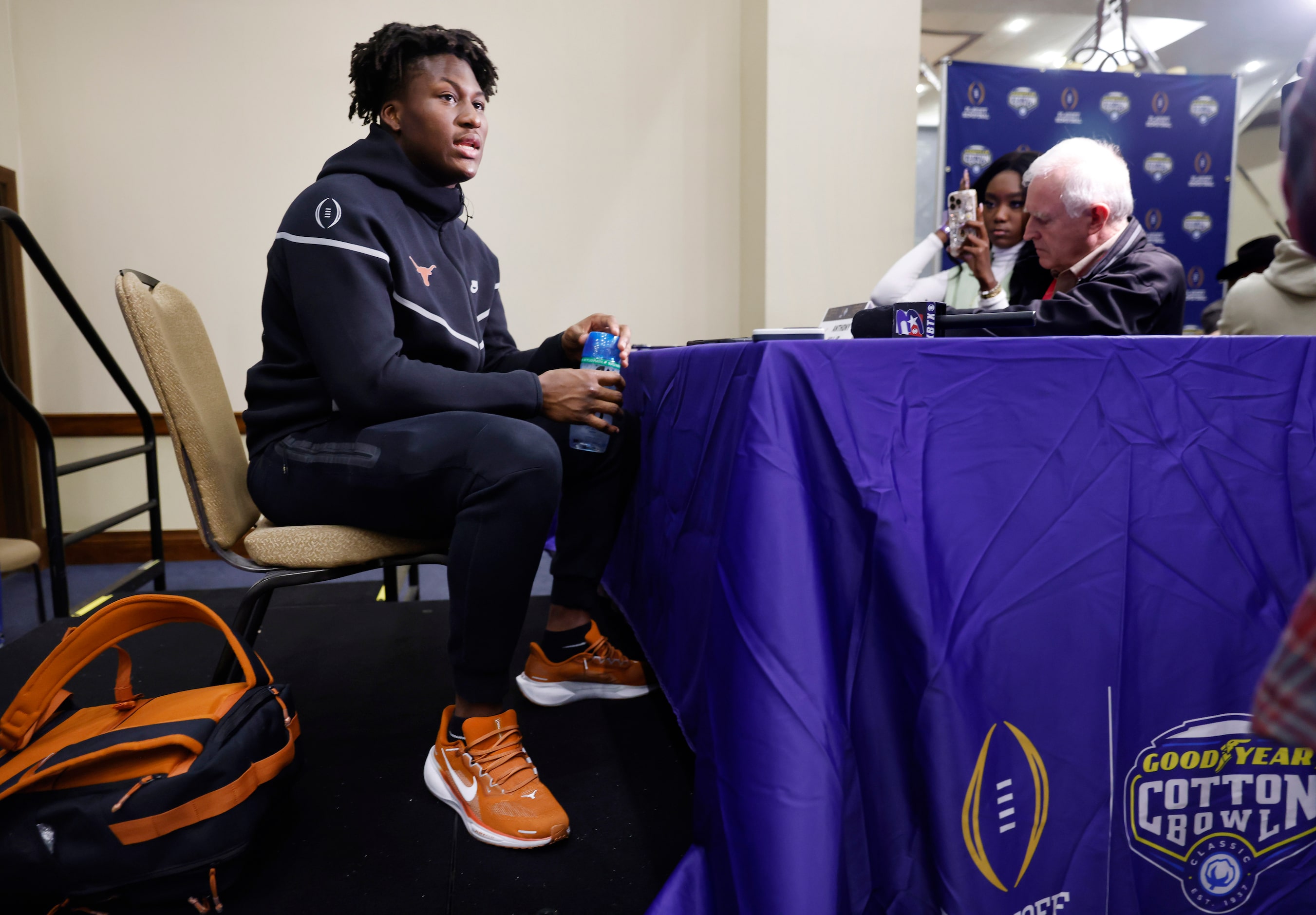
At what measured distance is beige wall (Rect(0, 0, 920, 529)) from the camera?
9.58 ft

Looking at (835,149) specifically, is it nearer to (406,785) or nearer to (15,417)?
(406,785)

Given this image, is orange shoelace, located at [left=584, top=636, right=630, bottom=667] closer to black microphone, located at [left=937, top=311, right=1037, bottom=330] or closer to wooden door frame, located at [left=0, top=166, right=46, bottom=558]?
black microphone, located at [left=937, top=311, right=1037, bottom=330]

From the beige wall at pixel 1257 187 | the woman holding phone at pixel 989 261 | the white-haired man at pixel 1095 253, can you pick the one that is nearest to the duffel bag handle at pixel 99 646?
the white-haired man at pixel 1095 253

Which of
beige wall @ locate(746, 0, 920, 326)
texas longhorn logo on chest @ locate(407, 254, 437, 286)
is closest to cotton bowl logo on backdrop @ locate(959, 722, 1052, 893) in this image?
texas longhorn logo on chest @ locate(407, 254, 437, 286)

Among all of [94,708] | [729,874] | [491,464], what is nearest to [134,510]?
[94,708]

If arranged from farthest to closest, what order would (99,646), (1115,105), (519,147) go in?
1. (1115,105)
2. (519,147)
3. (99,646)

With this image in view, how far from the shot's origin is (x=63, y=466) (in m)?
1.81

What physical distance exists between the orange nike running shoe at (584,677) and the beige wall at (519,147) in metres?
1.99

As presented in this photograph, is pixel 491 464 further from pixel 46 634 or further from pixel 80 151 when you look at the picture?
pixel 80 151

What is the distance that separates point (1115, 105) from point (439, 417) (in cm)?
361

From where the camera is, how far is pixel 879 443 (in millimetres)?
702

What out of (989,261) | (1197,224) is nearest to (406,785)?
(989,261)

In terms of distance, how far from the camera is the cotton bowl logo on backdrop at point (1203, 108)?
3.36 metres

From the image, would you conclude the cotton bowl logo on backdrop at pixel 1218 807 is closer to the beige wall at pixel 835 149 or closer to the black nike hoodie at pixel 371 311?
the black nike hoodie at pixel 371 311
